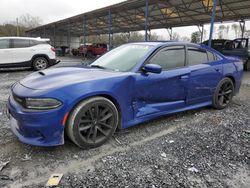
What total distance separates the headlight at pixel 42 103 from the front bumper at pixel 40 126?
0.05m

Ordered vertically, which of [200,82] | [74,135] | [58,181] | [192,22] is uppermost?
[192,22]

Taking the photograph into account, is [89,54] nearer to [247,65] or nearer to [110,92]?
[247,65]

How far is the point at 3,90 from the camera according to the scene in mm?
6109

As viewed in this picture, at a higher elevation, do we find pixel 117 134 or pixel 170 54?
pixel 170 54

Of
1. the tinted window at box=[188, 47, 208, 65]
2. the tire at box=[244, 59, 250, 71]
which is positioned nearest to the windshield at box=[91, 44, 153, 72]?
the tinted window at box=[188, 47, 208, 65]

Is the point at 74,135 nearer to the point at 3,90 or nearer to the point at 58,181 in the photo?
the point at 58,181

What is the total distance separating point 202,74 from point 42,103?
289 centimetres

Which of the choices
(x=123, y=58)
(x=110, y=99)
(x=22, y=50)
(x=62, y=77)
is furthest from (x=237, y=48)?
(x=62, y=77)

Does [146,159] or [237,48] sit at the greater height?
[237,48]

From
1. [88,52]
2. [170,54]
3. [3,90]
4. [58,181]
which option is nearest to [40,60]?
[3,90]

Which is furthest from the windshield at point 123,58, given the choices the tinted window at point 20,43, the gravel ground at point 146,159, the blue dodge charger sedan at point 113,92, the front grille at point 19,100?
the tinted window at point 20,43

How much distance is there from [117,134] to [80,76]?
1108mm

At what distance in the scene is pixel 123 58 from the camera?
353 cm

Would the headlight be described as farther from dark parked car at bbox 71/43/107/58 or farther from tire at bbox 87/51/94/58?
tire at bbox 87/51/94/58
